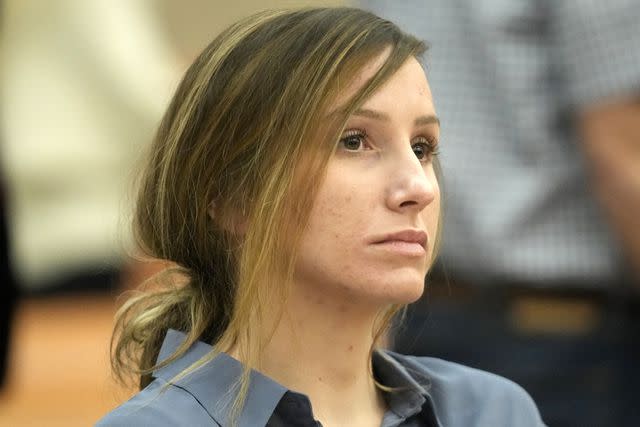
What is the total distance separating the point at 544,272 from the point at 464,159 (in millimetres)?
295

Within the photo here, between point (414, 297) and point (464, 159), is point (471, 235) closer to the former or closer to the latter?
point (464, 159)

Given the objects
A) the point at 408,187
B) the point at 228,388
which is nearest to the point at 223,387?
the point at 228,388

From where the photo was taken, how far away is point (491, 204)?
376 cm

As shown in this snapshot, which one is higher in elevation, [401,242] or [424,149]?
[424,149]

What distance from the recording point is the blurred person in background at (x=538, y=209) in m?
3.67

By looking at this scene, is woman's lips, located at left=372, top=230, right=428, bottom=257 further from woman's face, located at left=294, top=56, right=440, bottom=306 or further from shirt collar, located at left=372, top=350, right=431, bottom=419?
shirt collar, located at left=372, top=350, right=431, bottom=419

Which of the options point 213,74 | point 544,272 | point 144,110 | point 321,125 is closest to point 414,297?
→ point 321,125

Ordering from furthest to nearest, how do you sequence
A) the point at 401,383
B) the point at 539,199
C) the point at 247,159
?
the point at 539,199
the point at 401,383
the point at 247,159

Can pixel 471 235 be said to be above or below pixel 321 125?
below

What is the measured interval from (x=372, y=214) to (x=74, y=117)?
397 centimetres

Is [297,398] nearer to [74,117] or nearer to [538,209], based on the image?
[538,209]

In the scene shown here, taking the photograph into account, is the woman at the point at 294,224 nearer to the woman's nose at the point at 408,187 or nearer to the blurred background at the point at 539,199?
the woman's nose at the point at 408,187

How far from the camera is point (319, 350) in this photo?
8.84 ft

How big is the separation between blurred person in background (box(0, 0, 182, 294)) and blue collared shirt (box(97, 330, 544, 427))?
3.38 m
